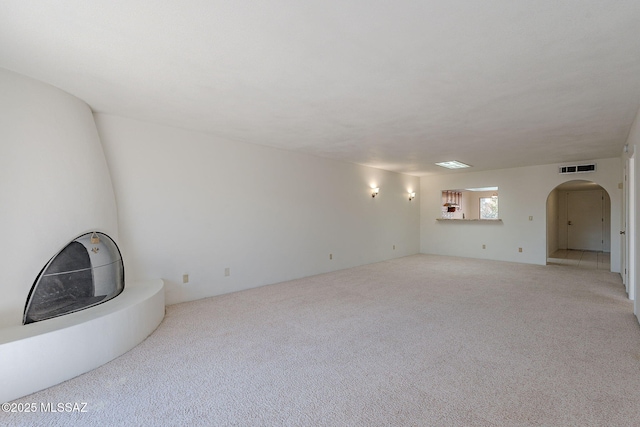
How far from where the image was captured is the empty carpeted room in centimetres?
197

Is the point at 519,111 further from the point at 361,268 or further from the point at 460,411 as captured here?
the point at 361,268

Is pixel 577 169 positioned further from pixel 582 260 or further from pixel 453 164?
pixel 582 260

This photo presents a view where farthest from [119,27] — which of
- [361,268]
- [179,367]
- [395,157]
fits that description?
[361,268]

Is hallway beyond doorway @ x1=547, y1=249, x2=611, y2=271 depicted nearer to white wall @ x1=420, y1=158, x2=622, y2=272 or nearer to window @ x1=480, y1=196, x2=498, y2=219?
white wall @ x1=420, y1=158, x2=622, y2=272

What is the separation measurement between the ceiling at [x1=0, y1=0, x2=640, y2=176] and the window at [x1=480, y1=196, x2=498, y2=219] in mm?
7833

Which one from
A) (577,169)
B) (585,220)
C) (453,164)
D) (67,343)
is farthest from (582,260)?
(67,343)

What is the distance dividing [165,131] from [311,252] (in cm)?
340

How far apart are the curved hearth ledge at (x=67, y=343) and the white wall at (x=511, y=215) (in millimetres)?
8157

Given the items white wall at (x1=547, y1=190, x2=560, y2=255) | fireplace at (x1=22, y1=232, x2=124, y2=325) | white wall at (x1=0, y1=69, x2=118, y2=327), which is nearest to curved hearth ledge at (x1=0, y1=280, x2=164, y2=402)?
fireplace at (x1=22, y1=232, x2=124, y2=325)

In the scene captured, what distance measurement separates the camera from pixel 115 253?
347cm

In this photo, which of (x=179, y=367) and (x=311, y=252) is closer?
(x=179, y=367)

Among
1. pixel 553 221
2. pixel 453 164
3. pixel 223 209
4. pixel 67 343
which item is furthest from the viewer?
pixel 553 221

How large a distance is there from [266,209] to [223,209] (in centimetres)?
82

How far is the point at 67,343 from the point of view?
Result: 2.39 m
